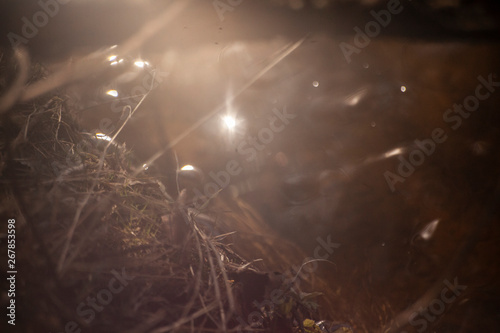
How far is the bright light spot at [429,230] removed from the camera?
1.85 meters

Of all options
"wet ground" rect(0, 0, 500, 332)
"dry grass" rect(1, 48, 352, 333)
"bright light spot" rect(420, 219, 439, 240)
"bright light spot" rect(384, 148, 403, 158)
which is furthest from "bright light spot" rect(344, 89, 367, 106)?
"dry grass" rect(1, 48, 352, 333)

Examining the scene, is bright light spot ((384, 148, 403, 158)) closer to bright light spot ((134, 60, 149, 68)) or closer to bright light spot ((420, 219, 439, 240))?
bright light spot ((420, 219, 439, 240))

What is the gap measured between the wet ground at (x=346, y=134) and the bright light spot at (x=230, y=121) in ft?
0.03

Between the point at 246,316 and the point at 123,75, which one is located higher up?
the point at 123,75

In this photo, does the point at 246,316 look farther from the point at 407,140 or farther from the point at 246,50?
the point at 246,50

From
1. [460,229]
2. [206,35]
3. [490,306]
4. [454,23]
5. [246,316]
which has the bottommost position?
[490,306]

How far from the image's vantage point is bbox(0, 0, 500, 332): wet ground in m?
1.81

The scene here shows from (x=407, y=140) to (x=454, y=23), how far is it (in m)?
0.90

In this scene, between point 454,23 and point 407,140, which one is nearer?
point 407,140

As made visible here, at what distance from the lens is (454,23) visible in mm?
2123

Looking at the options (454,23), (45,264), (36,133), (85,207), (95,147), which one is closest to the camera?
(45,264)

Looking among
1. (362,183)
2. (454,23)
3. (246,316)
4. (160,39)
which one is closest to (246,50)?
(160,39)

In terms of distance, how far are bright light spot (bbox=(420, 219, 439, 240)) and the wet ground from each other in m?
0.01

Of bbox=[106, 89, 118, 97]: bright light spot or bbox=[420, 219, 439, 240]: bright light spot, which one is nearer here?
bbox=[420, 219, 439, 240]: bright light spot
